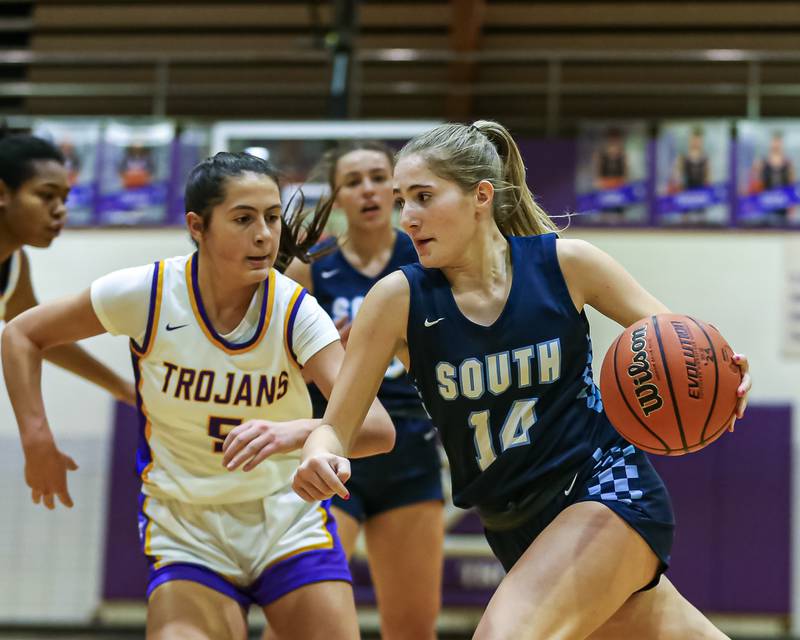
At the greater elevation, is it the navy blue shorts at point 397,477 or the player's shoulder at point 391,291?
the player's shoulder at point 391,291

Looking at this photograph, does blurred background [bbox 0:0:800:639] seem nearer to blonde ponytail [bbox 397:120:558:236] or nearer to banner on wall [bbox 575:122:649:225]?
banner on wall [bbox 575:122:649:225]

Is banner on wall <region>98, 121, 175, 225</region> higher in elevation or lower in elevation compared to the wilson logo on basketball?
higher

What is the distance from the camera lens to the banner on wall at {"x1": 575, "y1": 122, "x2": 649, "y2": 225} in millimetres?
8273

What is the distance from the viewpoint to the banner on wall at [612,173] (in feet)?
27.1

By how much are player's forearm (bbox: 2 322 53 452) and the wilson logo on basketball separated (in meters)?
1.85

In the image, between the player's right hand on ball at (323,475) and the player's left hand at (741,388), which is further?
the player's left hand at (741,388)

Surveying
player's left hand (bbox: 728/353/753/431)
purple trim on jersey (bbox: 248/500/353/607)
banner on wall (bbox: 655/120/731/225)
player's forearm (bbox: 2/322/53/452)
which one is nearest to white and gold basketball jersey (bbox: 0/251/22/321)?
player's forearm (bbox: 2/322/53/452)

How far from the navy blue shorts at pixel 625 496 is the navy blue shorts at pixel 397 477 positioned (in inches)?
54.1

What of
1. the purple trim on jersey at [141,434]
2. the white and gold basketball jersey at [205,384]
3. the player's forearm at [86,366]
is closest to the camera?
the white and gold basketball jersey at [205,384]

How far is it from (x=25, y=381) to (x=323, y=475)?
126 cm

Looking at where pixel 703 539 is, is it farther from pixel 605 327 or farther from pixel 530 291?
pixel 530 291

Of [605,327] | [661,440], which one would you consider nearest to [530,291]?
[661,440]

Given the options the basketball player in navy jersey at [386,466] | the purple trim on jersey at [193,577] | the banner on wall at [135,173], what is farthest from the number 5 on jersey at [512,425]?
the banner on wall at [135,173]

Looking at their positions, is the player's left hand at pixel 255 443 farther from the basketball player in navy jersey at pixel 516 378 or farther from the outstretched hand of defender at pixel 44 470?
the outstretched hand of defender at pixel 44 470
